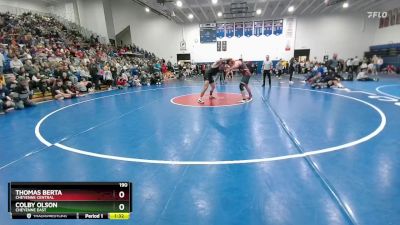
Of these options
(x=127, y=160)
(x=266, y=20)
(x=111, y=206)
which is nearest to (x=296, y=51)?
(x=266, y=20)

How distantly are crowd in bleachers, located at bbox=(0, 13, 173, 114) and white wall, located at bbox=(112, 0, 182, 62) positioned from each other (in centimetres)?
712

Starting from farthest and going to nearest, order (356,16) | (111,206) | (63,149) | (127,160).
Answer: (356,16) < (63,149) < (127,160) < (111,206)

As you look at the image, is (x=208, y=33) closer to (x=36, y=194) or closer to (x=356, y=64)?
(x=356, y=64)

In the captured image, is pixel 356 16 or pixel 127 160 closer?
pixel 127 160

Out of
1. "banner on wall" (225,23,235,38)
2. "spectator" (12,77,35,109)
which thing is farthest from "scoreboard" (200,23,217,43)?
"spectator" (12,77,35,109)

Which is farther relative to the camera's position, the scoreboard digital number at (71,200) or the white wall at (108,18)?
the white wall at (108,18)

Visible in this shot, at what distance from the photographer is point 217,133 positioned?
5.52 meters

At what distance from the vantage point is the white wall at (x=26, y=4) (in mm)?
22362

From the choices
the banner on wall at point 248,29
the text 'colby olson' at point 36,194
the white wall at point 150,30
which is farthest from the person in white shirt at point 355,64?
the text 'colby olson' at point 36,194

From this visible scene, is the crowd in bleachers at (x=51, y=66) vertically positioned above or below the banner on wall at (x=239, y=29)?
below

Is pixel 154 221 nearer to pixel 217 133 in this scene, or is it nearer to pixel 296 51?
pixel 217 133

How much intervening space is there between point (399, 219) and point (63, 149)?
196 inches

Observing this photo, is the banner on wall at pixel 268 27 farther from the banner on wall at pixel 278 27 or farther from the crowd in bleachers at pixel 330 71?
the crowd in bleachers at pixel 330 71

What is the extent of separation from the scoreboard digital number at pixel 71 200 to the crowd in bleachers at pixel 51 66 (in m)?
8.73
